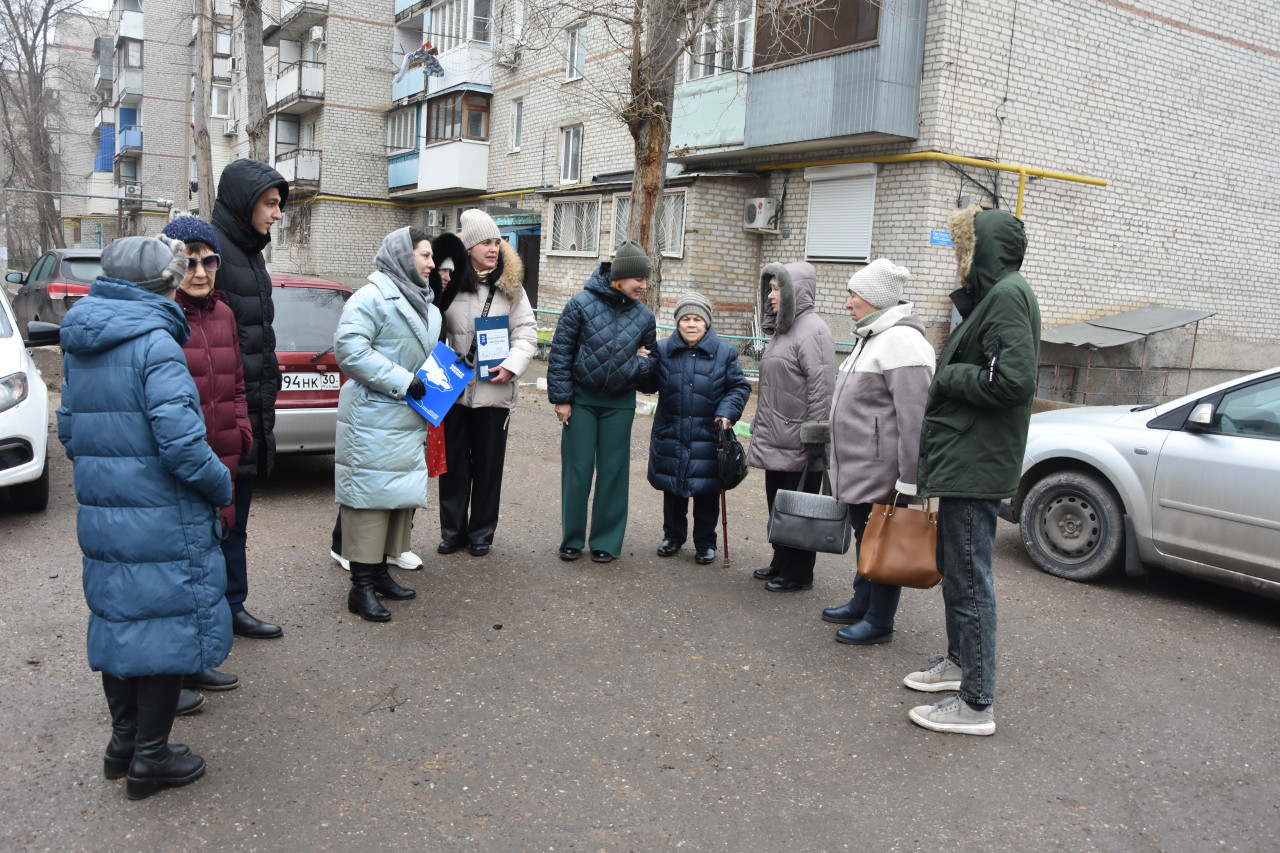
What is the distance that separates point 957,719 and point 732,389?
2562 mm

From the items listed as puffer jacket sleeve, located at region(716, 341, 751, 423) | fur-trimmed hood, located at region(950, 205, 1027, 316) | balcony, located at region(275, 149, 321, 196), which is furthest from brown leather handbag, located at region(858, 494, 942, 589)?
balcony, located at region(275, 149, 321, 196)

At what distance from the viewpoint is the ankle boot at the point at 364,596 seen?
14.8ft

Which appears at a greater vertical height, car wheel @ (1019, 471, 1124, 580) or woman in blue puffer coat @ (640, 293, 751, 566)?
woman in blue puffer coat @ (640, 293, 751, 566)

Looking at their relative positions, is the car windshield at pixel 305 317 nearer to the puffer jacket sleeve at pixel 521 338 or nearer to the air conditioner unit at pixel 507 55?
the puffer jacket sleeve at pixel 521 338

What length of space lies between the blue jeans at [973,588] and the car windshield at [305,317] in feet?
15.6

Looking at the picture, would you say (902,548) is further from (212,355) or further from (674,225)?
(674,225)

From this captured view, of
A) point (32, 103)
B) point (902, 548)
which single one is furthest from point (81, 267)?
point (32, 103)

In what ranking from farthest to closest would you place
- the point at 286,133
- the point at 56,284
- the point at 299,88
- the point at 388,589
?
the point at 286,133, the point at 299,88, the point at 56,284, the point at 388,589

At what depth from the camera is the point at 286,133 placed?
35000 millimetres

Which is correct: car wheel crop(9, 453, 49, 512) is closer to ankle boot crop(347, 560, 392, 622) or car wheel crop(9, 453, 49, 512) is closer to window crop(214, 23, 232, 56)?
ankle boot crop(347, 560, 392, 622)

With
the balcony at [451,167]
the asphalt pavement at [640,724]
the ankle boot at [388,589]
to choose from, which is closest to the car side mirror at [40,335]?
the asphalt pavement at [640,724]

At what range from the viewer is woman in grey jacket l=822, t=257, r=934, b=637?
4207 mm

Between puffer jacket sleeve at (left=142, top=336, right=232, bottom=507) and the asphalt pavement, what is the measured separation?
1.05 m

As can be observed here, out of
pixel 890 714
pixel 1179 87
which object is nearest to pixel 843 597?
pixel 890 714
